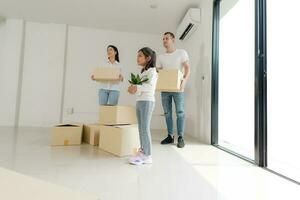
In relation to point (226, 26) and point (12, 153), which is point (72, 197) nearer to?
point (12, 153)

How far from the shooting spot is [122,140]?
1910 millimetres

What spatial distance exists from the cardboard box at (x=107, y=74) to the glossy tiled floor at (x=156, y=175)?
0.92 m

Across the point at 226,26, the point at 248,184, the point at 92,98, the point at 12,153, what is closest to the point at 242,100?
the point at 226,26

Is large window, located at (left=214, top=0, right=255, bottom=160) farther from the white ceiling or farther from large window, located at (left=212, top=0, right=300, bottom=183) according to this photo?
the white ceiling

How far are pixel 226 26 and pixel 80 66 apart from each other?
2933 mm

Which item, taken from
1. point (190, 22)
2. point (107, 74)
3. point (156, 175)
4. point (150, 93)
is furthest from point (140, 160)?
point (190, 22)

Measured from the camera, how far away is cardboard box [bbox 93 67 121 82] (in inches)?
99.7

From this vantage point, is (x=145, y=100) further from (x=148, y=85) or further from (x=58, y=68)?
(x=58, y=68)
